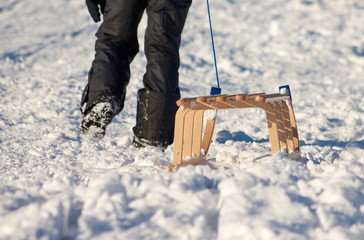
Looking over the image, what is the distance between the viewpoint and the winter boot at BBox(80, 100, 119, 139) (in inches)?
94.4

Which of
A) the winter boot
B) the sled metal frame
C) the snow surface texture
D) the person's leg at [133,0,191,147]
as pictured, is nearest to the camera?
the snow surface texture

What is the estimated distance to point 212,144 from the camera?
9.16ft

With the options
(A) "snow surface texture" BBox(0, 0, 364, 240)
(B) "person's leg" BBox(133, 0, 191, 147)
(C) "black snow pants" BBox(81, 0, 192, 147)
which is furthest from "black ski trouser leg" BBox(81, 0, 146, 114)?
(A) "snow surface texture" BBox(0, 0, 364, 240)

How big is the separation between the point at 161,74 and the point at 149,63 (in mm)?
144

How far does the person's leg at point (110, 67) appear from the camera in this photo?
242 cm

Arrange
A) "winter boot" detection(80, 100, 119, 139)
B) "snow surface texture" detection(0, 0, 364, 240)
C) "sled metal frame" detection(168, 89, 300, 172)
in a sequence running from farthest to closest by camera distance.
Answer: "winter boot" detection(80, 100, 119, 139) → "sled metal frame" detection(168, 89, 300, 172) → "snow surface texture" detection(0, 0, 364, 240)

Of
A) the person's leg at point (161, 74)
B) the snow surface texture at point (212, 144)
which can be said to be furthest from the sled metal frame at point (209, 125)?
the person's leg at point (161, 74)

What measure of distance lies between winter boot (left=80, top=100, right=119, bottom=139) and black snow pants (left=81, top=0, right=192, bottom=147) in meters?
0.08

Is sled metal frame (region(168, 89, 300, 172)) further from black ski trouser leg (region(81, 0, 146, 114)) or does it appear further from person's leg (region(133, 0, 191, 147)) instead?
black ski trouser leg (region(81, 0, 146, 114))

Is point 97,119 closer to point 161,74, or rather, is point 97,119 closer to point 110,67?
point 110,67

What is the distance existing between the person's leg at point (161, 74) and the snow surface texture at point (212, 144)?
167 millimetres

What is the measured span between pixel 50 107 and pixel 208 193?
111 inches

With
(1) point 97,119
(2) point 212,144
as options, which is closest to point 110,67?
(1) point 97,119

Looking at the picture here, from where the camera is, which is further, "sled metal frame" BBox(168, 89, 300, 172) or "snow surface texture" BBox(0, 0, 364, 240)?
"sled metal frame" BBox(168, 89, 300, 172)
